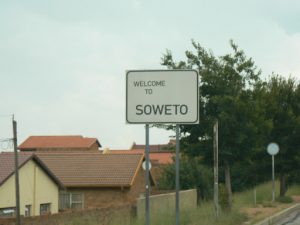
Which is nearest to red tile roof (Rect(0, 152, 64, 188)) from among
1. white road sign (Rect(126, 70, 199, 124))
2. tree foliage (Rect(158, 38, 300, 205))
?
tree foliage (Rect(158, 38, 300, 205))

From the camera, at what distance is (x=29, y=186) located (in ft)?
130

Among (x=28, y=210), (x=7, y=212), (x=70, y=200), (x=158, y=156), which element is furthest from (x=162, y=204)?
(x=158, y=156)

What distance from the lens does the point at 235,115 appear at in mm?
20109

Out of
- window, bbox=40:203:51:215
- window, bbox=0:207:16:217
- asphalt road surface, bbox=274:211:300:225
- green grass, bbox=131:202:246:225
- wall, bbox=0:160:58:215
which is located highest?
green grass, bbox=131:202:246:225

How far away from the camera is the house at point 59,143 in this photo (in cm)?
9538

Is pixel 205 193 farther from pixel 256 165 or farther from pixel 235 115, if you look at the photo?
pixel 235 115

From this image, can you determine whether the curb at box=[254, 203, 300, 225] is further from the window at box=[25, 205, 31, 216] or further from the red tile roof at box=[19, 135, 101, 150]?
the red tile roof at box=[19, 135, 101, 150]

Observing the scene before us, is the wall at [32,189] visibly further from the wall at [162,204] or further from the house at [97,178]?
the wall at [162,204]

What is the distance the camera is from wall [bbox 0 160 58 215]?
119ft

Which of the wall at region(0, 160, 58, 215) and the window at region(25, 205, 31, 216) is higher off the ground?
the wall at region(0, 160, 58, 215)

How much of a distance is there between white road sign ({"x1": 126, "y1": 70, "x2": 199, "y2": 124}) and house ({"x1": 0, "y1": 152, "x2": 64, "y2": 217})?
29583 millimetres

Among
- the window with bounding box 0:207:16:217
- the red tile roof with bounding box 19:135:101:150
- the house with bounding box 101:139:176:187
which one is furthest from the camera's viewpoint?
the red tile roof with bounding box 19:135:101:150

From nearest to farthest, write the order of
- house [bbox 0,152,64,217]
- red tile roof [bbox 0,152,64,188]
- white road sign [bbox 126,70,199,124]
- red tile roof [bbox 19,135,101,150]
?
white road sign [bbox 126,70,199,124] → house [bbox 0,152,64,217] → red tile roof [bbox 0,152,64,188] → red tile roof [bbox 19,135,101,150]

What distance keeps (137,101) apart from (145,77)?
0.32m
